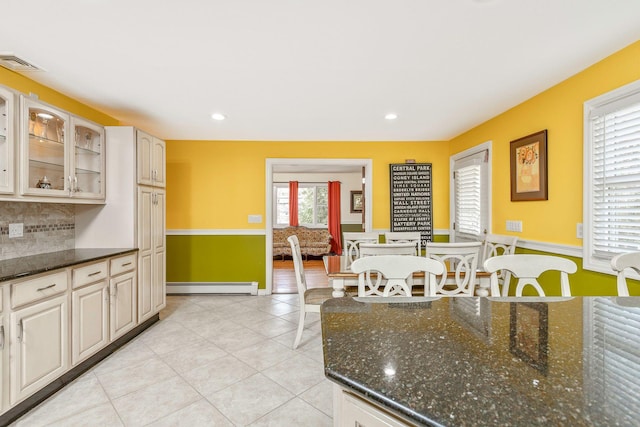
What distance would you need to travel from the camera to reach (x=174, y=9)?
157 centimetres

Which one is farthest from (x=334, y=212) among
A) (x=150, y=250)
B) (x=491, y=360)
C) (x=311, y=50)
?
(x=491, y=360)

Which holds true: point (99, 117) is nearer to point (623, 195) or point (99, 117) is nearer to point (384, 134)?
point (384, 134)

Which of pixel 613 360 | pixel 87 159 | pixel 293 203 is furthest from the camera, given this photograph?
pixel 293 203

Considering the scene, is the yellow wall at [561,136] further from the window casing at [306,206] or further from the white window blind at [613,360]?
the window casing at [306,206]

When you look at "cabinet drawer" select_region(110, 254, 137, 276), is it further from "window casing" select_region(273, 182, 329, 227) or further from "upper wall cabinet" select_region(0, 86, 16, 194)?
"window casing" select_region(273, 182, 329, 227)

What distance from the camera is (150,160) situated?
3.09 metres

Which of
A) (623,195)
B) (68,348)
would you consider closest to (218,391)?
(68,348)

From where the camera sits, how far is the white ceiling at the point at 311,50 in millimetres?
1577

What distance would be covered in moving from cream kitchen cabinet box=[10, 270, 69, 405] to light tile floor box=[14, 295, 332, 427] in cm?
19

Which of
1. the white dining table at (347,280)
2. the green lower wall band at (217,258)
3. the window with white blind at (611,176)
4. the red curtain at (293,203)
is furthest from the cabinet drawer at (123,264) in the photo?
the red curtain at (293,203)

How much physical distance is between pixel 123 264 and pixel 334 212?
574cm

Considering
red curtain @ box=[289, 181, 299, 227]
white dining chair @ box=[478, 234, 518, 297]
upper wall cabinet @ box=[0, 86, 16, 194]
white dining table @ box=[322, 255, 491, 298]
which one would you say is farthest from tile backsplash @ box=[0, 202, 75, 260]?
red curtain @ box=[289, 181, 299, 227]

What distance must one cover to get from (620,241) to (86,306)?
12.5ft

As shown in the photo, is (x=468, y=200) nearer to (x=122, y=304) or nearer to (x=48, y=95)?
(x=122, y=304)
